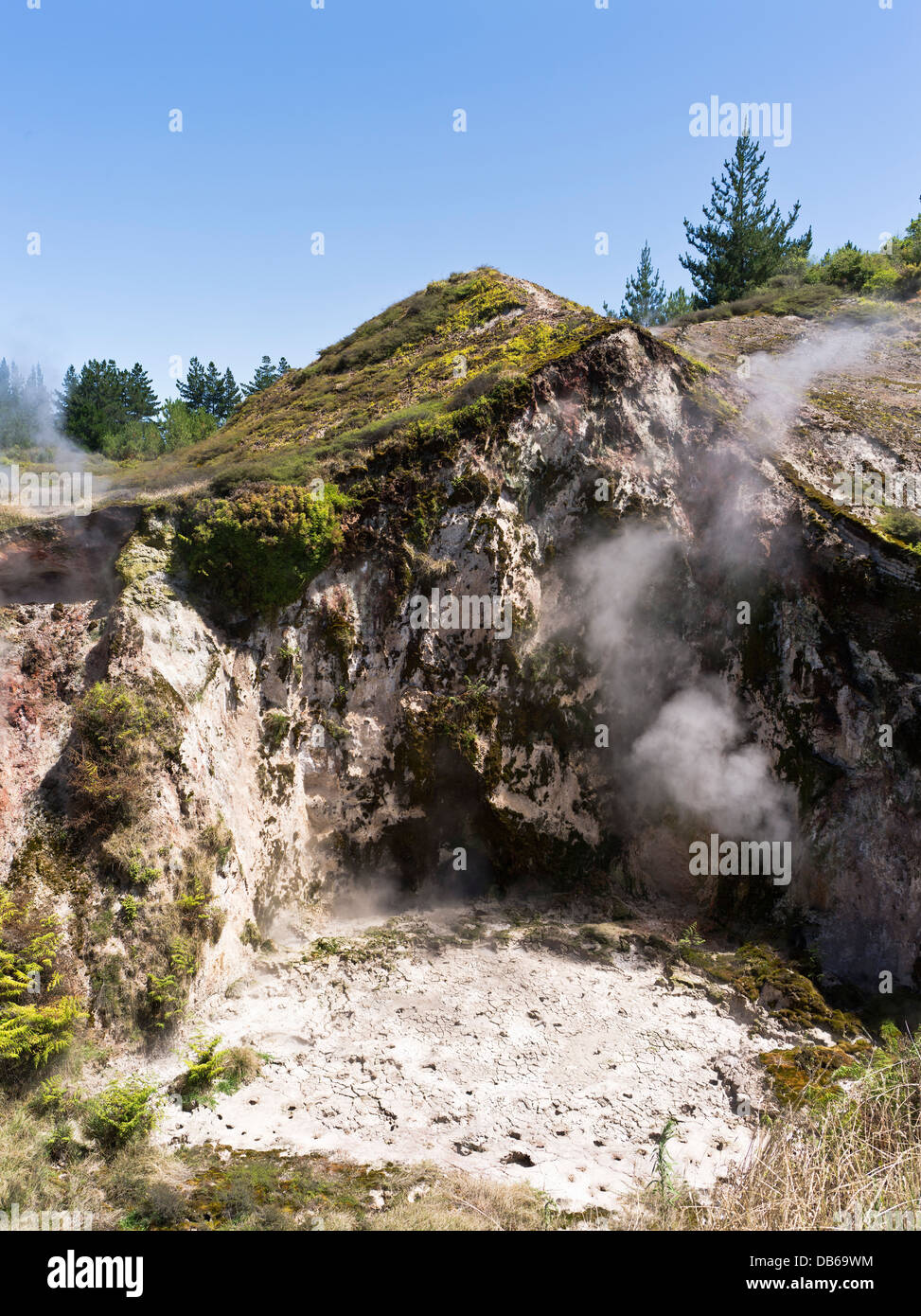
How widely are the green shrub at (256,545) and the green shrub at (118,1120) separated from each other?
28.7ft

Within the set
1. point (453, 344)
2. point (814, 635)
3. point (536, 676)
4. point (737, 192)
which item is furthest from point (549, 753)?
point (737, 192)

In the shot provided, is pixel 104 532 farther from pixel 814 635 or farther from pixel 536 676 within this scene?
pixel 814 635

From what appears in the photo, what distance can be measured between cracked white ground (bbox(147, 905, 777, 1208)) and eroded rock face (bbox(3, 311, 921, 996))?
2515 millimetres

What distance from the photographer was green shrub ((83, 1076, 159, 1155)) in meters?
9.96

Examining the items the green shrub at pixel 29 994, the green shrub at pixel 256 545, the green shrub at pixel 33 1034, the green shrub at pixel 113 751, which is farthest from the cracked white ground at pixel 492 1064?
the green shrub at pixel 256 545

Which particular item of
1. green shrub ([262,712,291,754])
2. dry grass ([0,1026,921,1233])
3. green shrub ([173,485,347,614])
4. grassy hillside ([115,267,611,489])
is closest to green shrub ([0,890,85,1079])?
dry grass ([0,1026,921,1233])

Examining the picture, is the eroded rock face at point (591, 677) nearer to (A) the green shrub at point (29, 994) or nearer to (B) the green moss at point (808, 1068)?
(B) the green moss at point (808, 1068)

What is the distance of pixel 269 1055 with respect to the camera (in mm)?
12172

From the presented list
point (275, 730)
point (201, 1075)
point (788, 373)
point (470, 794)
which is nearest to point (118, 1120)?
point (201, 1075)

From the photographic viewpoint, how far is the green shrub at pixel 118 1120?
9.96 m

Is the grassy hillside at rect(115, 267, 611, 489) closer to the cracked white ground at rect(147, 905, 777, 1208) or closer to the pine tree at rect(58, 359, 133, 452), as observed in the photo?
the cracked white ground at rect(147, 905, 777, 1208)

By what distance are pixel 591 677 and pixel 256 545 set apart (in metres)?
8.31

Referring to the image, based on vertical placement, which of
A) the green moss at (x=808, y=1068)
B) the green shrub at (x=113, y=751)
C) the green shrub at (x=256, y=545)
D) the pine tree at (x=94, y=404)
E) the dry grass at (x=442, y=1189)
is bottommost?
the green moss at (x=808, y=1068)

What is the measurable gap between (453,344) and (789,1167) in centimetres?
2178
